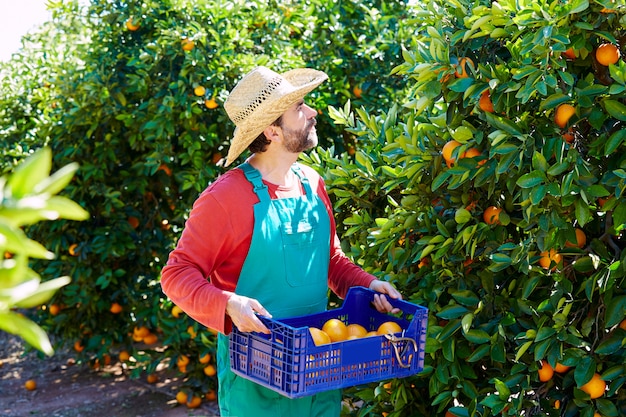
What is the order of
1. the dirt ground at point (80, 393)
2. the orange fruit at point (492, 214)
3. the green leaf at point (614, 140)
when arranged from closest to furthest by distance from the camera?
the green leaf at point (614, 140), the orange fruit at point (492, 214), the dirt ground at point (80, 393)

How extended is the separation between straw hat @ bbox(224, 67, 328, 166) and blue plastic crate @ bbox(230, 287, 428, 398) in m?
0.59

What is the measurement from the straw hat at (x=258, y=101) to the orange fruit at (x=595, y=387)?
1194 millimetres

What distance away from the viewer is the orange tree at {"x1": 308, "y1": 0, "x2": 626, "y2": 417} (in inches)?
90.0

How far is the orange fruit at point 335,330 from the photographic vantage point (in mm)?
2367

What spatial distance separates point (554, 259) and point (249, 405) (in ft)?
3.23

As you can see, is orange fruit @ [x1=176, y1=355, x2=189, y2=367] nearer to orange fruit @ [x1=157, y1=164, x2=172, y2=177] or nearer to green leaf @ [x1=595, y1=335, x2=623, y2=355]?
orange fruit @ [x1=157, y1=164, x2=172, y2=177]

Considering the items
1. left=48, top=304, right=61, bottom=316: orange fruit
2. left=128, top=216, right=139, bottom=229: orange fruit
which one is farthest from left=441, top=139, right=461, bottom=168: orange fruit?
left=48, top=304, right=61, bottom=316: orange fruit

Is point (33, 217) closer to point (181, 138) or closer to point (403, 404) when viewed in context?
point (403, 404)

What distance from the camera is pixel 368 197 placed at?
10.5ft

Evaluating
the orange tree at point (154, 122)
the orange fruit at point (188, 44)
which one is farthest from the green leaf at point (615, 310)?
the orange fruit at point (188, 44)

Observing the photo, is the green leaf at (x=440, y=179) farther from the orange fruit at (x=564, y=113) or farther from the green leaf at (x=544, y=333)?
the green leaf at (x=544, y=333)

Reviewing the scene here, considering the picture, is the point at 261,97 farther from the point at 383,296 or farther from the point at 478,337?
the point at 478,337

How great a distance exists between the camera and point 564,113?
2344mm

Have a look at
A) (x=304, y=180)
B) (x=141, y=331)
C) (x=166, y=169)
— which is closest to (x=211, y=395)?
(x=141, y=331)
